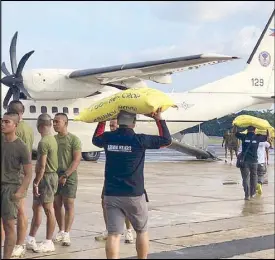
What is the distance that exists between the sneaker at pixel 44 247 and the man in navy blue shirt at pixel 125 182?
1281mm

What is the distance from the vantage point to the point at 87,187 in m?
13.3

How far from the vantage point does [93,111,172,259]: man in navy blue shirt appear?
5.29m

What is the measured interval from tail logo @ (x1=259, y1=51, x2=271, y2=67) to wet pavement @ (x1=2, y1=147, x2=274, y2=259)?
46.7 feet

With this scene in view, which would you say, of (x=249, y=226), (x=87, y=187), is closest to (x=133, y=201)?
(x=249, y=226)

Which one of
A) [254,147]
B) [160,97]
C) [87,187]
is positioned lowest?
[87,187]

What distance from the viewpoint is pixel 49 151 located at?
640 centimetres

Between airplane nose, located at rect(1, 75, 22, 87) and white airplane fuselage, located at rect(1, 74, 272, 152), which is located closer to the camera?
airplane nose, located at rect(1, 75, 22, 87)

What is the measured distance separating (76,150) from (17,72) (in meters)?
15.5

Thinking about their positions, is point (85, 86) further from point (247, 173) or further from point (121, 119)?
point (121, 119)

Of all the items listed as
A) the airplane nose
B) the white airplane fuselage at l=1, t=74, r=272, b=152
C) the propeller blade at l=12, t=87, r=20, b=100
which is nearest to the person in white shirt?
the white airplane fuselage at l=1, t=74, r=272, b=152

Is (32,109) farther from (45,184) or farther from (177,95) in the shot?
(45,184)

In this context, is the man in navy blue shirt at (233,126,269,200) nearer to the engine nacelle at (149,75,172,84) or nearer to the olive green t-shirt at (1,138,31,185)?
the olive green t-shirt at (1,138,31,185)

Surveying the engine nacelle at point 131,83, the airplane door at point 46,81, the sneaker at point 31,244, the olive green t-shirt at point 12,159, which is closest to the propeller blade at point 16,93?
the airplane door at point 46,81

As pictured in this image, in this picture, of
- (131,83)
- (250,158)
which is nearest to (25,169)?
(250,158)
